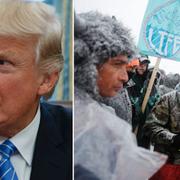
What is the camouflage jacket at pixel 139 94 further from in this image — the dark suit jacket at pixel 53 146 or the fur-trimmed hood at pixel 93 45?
the dark suit jacket at pixel 53 146

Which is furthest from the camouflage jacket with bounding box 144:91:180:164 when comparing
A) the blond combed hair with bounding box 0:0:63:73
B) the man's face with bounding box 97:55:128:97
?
the blond combed hair with bounding box 0:0:63:73

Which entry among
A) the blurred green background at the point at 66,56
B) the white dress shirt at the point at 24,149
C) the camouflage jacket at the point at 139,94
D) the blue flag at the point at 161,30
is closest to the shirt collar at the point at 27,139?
the white dress shirt at the point at 24,149

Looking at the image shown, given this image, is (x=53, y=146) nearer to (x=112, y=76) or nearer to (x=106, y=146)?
(x=106, y=146)

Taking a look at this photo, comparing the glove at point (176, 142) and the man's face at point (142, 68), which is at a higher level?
the man's face at point (142, 68)

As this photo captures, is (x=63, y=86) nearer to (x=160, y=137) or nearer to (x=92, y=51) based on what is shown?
(x=92, y=51)

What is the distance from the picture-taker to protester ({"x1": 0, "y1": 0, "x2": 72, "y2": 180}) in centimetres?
162

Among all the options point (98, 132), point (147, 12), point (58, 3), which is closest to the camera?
point (58, 3)

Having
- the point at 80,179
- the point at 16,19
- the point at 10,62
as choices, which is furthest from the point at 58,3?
the point at 80,179

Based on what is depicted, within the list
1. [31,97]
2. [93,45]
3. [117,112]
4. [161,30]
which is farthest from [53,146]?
[161,30]

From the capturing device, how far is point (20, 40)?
1.62 meters

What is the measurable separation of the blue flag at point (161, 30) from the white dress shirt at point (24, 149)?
26.7 inches

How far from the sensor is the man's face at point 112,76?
187cm

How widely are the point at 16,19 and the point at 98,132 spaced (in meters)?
0.64

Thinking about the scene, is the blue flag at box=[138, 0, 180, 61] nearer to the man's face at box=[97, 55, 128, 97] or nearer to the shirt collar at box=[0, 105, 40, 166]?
the man's face at box=[97, 55, 128, 97]
